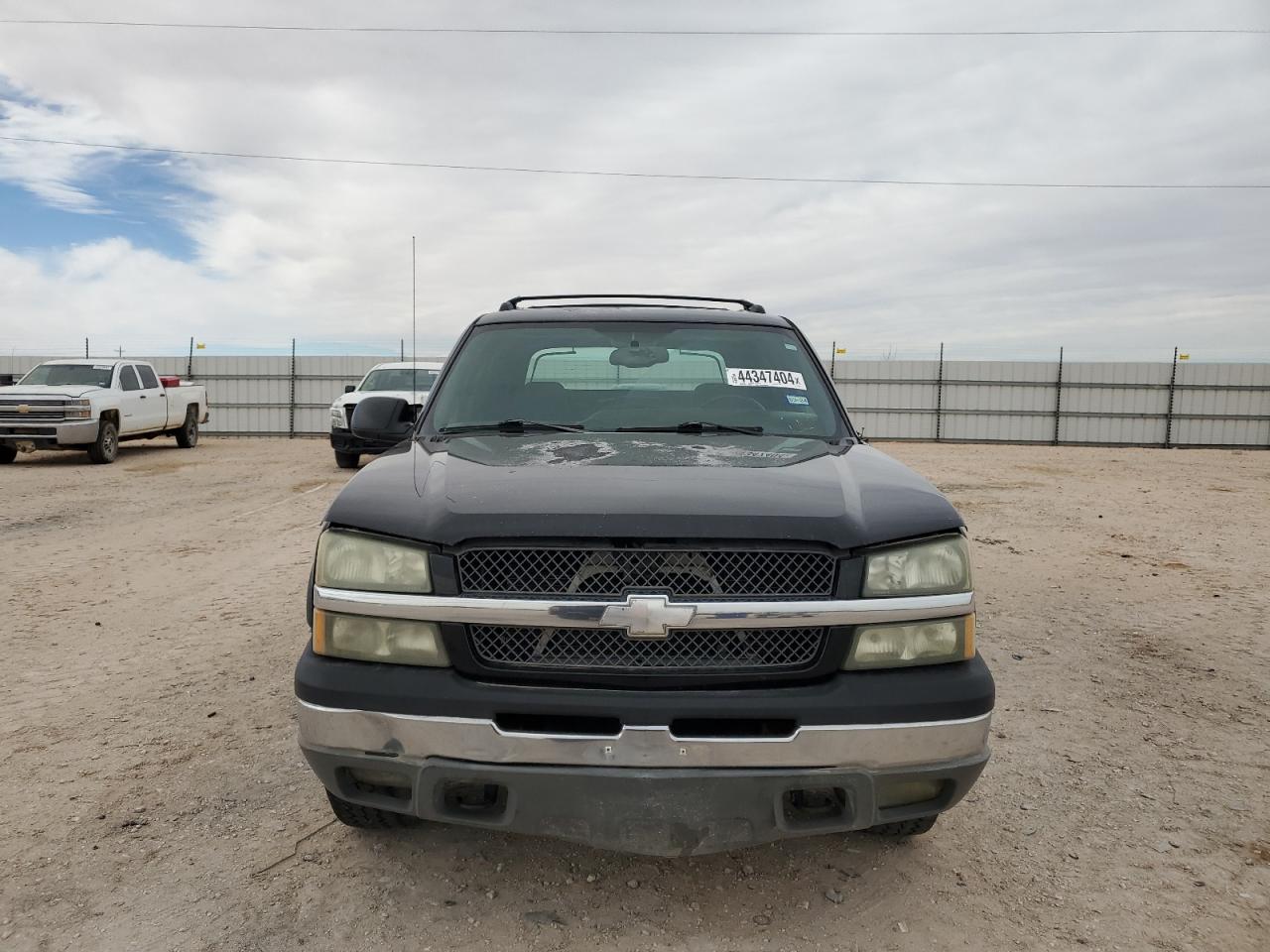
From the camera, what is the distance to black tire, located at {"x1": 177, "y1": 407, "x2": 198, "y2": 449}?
65.2 ft

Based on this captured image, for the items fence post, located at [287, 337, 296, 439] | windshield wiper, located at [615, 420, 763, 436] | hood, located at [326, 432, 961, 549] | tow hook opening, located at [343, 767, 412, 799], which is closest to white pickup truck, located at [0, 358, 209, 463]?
fence post, located at [287, 337, 296, 439]

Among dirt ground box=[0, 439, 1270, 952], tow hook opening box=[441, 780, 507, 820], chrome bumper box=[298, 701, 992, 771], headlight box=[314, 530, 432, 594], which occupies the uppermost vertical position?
headlight box=[314, 530, 432, 594]

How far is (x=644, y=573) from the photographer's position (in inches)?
87.3

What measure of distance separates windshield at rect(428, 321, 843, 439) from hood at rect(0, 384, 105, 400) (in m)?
14.4

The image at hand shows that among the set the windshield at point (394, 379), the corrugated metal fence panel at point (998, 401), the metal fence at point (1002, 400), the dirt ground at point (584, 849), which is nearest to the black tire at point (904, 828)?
the dirt ground at point (584, 849)

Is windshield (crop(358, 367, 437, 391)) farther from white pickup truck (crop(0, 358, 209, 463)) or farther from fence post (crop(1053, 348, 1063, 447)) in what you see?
fence post (crop(1053, 348, 1063, 447))

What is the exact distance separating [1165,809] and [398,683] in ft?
8.94

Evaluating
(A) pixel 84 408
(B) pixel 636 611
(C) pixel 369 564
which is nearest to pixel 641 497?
(B) pixel 636 611

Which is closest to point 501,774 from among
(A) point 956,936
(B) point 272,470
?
(A) point 956,936

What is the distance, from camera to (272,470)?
1583cm

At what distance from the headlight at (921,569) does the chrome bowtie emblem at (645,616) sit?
486 millimetres

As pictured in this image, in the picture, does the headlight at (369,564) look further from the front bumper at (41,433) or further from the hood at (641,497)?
the front bumper at (41,433)

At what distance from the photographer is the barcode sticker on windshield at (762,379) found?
358cm

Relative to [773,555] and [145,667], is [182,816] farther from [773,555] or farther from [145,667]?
[773,555]
